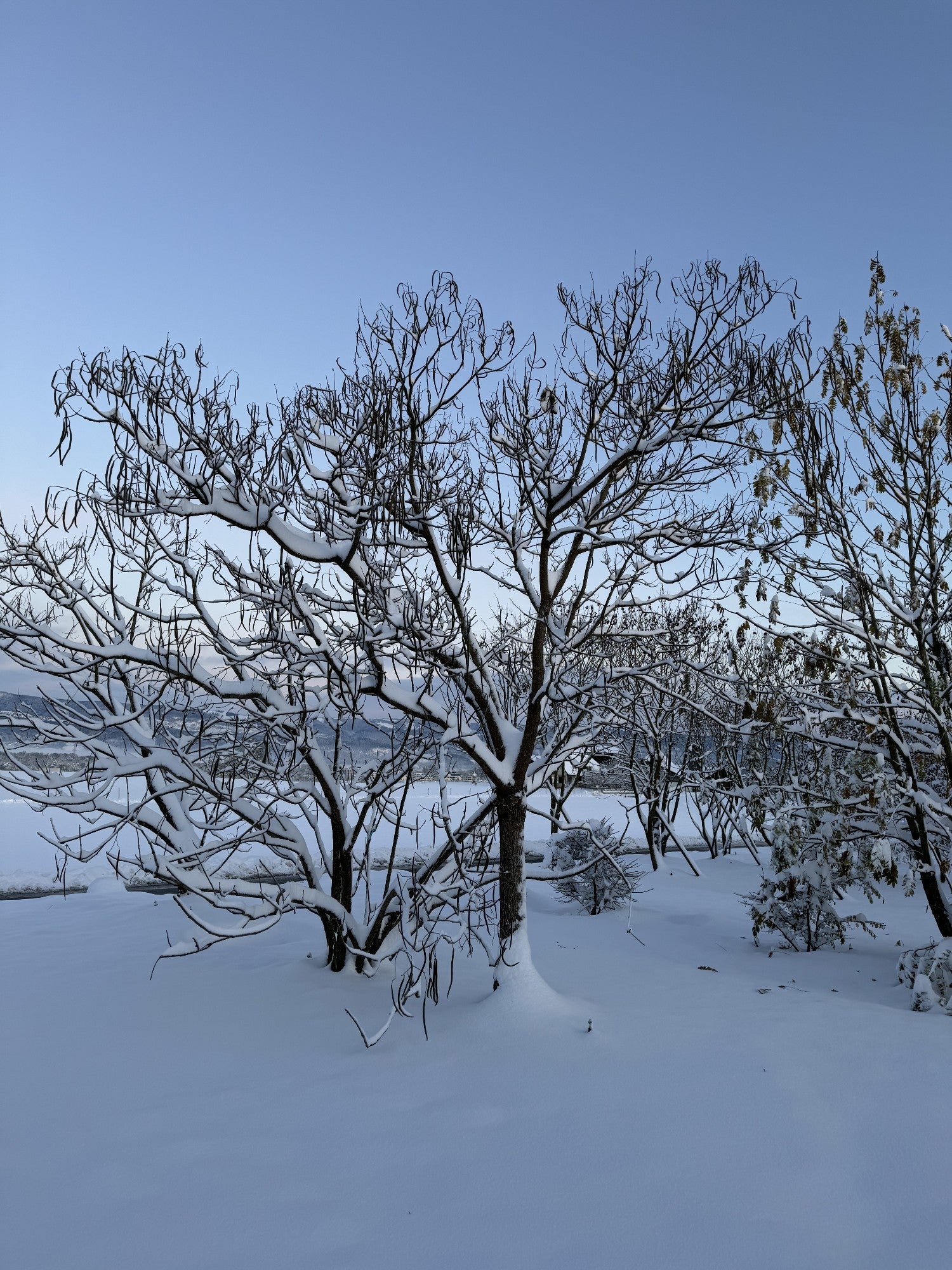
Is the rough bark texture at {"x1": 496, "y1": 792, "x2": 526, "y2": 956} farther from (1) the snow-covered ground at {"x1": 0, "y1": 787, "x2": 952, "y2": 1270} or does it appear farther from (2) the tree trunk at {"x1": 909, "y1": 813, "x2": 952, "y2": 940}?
(2) the tree trunk at {"x1": 909, "y1": 813, "x2": 952, "y2": 940}

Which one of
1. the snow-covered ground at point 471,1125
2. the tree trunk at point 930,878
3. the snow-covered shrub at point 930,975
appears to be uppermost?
the tree trunk at point 930,878

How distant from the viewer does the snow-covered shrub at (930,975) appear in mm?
6156

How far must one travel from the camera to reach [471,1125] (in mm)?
4301

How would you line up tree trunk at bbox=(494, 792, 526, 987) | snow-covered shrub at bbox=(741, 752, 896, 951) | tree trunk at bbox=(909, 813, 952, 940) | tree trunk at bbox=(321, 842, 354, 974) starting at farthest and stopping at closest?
snow-covered shrub at bbox=(741, 752, 896, 951) → tree trunk at bbox=(909, 813, 952, 940) → tree trunk at bbox=(321, 842, 354, 974) → tree trunk at bbox=(494, 792, 526, 987)

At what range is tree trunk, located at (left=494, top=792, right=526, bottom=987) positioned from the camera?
6.49 m

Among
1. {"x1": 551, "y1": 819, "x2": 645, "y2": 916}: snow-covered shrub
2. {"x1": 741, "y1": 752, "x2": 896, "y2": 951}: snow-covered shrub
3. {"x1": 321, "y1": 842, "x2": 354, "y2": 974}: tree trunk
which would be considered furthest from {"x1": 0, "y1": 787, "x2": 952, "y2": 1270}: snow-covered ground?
{"x1": 551, "y1": 819, "x2": 645, "y2": 916}: snow-covered shrub

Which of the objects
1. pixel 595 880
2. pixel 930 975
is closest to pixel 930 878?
pixel 930 975

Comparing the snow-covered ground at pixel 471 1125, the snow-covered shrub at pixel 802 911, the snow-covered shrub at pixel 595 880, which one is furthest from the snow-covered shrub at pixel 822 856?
the snow-covered shrub at pixel 595 880

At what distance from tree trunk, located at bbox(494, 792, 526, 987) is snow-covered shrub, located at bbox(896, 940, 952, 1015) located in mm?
3249

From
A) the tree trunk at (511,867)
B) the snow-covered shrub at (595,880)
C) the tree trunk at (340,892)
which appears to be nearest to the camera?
the tree trunk at (511,867)

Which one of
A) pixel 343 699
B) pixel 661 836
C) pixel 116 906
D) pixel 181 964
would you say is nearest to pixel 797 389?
pixel 343 699

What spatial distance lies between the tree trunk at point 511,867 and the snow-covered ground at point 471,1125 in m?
0.63

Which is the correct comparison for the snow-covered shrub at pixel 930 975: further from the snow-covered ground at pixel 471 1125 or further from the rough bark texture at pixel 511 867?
the rough bark texture at pixel 511 867

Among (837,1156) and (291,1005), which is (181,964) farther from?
(837,1156)
